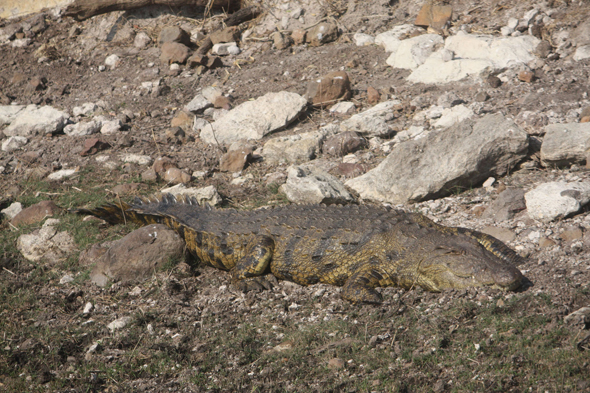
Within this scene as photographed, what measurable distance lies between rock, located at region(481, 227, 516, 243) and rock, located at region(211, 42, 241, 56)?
19.9 feet

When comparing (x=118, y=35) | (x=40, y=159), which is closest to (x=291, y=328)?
(x=40, y=159)

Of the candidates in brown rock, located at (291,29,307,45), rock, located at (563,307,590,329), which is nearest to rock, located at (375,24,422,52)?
brown rock, located at (291,29,307,45)

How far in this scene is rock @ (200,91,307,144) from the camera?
6.95 metres

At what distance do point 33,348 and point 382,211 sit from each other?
3.00m

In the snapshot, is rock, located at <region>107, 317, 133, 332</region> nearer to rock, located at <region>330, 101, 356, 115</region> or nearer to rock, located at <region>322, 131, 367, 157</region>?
rock, located at <region>322, 131, 367, 157</region>

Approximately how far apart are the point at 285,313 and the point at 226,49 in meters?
6.38

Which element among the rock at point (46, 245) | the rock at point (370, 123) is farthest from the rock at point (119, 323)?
the rock at point (370, 123)

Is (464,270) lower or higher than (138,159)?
higher

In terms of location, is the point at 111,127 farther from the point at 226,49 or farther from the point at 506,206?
the point at 506,206

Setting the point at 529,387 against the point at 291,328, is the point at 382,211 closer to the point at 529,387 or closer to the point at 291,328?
the point at 291,328

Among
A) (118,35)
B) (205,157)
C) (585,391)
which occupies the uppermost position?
(118,35)

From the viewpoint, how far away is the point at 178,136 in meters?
7.25

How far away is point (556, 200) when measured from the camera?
4105 mm

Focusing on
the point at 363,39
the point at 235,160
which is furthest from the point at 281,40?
the point at 235,160
